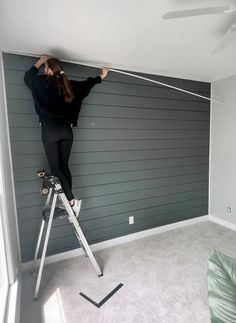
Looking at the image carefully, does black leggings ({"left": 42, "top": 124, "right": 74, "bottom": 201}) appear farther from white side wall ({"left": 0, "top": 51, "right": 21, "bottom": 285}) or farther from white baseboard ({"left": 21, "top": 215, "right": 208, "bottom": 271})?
white baseboard ({"left": 21, "top": 215, "right": 208, "bottom": 271})

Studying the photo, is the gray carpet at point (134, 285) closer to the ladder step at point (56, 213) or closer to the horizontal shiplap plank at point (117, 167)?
the ladder step at point (56, 213)

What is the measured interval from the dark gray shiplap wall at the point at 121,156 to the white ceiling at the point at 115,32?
1.06 feet

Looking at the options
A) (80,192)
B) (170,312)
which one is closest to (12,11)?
(80,192)

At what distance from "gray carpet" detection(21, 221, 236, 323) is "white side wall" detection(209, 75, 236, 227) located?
26.0 inches

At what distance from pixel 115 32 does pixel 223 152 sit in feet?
8.44

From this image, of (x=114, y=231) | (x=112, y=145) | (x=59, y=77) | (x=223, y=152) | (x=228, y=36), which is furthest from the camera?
(x=223, y=152)

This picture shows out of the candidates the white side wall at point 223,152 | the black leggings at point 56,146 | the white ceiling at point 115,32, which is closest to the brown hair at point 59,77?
the white ceiling at point 115,32

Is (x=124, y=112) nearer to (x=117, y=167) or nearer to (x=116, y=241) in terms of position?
(x=117, y=167)

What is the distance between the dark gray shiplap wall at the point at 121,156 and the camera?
2350 mm

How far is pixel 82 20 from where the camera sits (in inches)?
65.5

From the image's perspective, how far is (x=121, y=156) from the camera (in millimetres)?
2906

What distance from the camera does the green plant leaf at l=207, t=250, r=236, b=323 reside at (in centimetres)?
59

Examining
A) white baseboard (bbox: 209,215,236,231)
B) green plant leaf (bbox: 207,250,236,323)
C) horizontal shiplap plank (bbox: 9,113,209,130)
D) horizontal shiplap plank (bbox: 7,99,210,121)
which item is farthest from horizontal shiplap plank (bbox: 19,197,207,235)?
green plant leaf (bbox: 207,250,236,323)

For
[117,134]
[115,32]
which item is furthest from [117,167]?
[115,32]
